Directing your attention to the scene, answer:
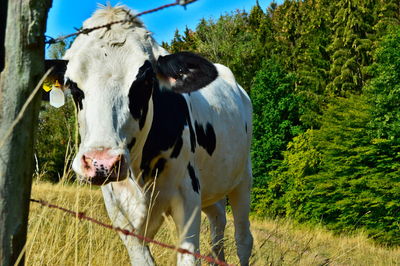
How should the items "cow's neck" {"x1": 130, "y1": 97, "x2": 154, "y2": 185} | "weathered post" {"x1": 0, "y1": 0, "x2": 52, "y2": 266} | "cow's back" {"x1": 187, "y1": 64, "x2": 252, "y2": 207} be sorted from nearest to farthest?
"weathered post" {"x1": 0, "y1": 0, "x2": 52, "y2": 266} → "cow's neck" {"x1": 130, "y1": 97, "x2": 154, "y2": 185} → "cow's back" {"x1": 187, "y1": 64, "x2": 252, "y2": 207}

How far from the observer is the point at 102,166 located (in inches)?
113

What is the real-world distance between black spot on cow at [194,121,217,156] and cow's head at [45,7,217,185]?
0.59 metres

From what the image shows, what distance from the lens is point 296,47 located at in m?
33.5

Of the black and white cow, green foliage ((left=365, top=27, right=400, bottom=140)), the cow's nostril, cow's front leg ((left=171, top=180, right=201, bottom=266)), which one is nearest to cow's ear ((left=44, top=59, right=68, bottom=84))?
the black and white cow

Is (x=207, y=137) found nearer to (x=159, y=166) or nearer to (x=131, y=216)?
(x=159, y=166)

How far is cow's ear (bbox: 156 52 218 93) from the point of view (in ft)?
12.9

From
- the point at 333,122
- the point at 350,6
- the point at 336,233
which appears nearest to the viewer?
the point at 336,233

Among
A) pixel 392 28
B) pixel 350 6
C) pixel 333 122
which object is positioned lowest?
pixel 333 122

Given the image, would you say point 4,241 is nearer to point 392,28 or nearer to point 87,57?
point 87,57

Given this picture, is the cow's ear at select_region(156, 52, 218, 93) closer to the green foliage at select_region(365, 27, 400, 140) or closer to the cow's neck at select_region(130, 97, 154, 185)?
the cow's neck at select_region(130, 97, 154, 185)

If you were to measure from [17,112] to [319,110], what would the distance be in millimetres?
24936

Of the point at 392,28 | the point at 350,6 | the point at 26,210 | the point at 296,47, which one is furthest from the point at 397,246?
the point at 296,47

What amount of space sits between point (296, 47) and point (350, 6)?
563 cm

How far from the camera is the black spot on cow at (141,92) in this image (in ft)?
11.3
